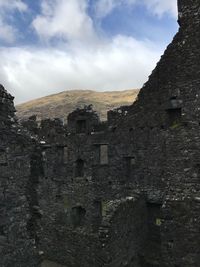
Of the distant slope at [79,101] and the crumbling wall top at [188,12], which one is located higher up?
the distant slope at [79,101]

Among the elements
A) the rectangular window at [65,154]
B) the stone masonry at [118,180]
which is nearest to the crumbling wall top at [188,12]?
the stone masonry at [118,180]

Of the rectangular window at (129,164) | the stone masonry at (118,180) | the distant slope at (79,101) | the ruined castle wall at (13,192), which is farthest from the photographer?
the distant slope at (79,101)

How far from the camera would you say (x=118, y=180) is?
20.9m

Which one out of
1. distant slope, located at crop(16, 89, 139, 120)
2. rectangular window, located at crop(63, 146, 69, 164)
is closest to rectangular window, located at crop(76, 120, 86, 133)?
rectangular window, located at crop(63, 146, 69, 164)

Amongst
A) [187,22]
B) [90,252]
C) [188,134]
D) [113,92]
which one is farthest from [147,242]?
[113,92]

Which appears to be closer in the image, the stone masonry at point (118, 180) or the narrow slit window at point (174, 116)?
the stone masonry at point (118, 180)

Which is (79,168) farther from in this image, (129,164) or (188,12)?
(188,12)

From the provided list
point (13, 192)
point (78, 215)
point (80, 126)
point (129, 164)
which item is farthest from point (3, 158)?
point (80, 126)

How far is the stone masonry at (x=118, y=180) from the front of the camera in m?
11.1

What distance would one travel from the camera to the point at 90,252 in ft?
61.8

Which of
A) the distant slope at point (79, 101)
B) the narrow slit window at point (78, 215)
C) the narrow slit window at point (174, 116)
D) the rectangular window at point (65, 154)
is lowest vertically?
the narrow slit window at point (78, 215)

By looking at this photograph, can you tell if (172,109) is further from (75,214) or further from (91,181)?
(75,214)

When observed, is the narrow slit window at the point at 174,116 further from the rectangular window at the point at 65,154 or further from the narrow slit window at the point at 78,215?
the rectangular window at the point at 65,154

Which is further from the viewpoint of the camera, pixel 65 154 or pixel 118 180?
pixel 65 154
